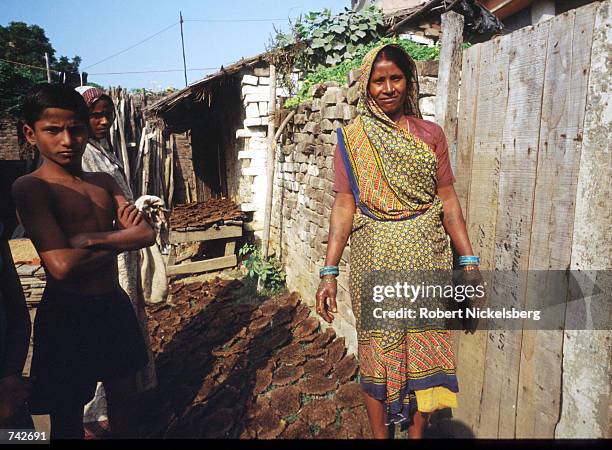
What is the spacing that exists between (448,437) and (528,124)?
1953mm

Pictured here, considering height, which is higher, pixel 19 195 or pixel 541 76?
pixel 541 76

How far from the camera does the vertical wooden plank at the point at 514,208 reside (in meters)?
1.74

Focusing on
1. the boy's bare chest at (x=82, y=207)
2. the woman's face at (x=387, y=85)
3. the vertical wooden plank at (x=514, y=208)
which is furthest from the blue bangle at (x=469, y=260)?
the boy's bare chest at (x=82, y=207)

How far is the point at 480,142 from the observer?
205 cm

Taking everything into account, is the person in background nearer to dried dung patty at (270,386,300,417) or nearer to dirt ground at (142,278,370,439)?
dirt ground at (142,278,370,439)

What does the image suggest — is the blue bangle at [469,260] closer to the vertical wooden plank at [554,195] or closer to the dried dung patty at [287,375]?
the vertical wooden plank at [554,195]

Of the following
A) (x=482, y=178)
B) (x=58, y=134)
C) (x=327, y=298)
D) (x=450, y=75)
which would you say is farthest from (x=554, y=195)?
(x=58, y=134)

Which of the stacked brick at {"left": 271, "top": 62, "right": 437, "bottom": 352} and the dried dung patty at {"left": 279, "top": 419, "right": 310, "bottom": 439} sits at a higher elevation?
the stacked brick at {"left": 271, "top": 62, "right": 437, "bottom": 352}

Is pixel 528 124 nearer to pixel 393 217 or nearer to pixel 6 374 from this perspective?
pixel 393 217

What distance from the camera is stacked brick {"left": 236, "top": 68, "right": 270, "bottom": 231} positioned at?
6.09m

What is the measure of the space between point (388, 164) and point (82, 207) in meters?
1.53

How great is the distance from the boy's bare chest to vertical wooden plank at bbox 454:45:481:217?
1.99 metres

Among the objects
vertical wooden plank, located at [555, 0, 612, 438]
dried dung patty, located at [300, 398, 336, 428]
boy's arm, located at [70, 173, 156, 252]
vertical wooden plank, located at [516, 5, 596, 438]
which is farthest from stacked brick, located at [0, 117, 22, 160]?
vertical wooden plank, located at [555, 0, 612, 438]

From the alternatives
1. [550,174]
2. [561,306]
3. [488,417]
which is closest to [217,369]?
[488,417]
